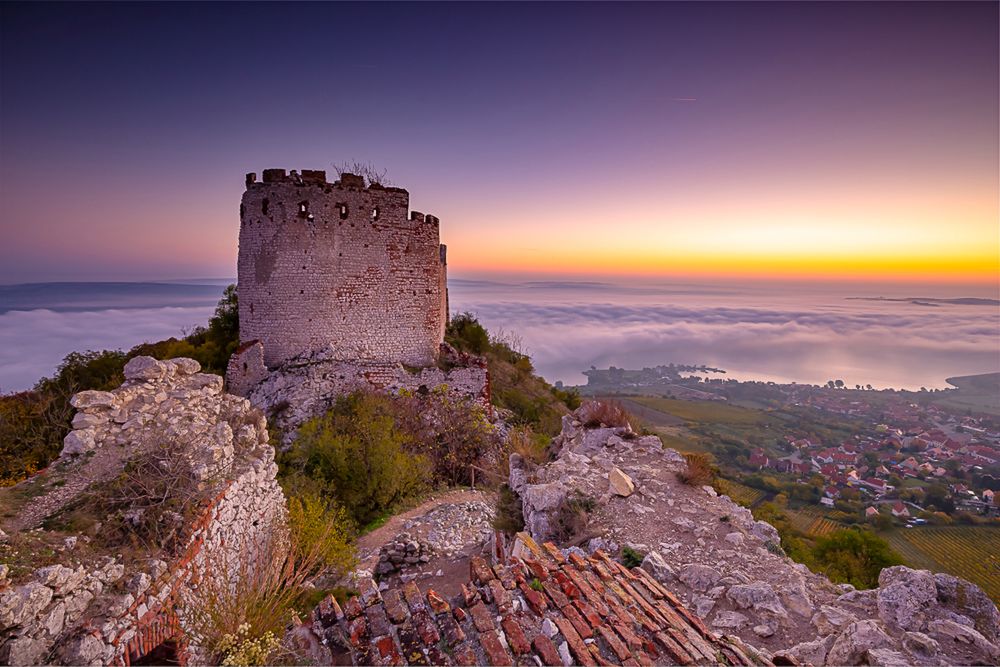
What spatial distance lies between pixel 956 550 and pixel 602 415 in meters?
6.55

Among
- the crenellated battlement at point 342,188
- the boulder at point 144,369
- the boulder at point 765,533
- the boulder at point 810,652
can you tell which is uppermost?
the crenellated battlement at point 342,188

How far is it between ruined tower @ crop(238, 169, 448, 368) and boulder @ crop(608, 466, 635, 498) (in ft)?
26.0

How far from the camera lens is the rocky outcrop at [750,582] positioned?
13.3 feet

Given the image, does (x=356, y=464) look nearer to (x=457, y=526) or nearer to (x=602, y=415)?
(x=457, y=526)

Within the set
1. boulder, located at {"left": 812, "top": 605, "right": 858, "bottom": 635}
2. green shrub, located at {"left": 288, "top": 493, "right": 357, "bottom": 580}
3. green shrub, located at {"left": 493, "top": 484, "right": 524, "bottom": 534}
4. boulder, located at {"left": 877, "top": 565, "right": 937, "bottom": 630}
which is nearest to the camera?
boulder, located at {"left": 877, "top": 565, "right": 937, "bottom": 630}

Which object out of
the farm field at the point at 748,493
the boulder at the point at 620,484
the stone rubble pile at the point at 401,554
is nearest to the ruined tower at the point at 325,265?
the stone rubble pile at the point at 401,554

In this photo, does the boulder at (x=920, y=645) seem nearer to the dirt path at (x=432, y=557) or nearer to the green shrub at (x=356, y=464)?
the dirt path at (x=432, y=557)

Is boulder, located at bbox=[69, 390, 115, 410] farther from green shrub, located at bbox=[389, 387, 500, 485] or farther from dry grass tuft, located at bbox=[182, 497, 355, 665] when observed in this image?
green shrub, located at bbox=[389, 387, 500, 485]

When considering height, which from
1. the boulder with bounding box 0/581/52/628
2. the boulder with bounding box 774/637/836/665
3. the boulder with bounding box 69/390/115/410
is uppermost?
the boulder with bounding box 69/390/115/410

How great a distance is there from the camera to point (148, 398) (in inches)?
247

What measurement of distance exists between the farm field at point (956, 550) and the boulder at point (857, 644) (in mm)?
3968

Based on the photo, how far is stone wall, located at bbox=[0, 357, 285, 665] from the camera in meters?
3.47

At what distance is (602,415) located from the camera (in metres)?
10.4

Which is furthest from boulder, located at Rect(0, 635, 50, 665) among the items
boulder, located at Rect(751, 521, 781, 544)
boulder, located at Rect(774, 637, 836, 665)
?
boulder, located at Rect(751, 521, 781, 544)
